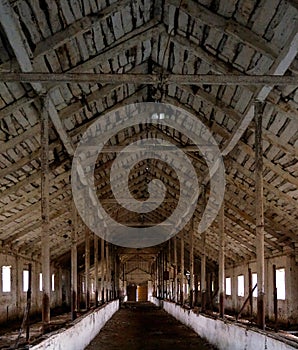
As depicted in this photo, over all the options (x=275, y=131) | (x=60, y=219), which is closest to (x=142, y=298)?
(x=60, y=219)

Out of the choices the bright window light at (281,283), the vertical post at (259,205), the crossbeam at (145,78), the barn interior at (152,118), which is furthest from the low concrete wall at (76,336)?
the bright window light at (281,283)

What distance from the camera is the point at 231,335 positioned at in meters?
9.76

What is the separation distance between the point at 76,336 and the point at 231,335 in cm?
281

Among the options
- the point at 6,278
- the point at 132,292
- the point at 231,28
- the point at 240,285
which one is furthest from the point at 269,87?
the point at 132,292

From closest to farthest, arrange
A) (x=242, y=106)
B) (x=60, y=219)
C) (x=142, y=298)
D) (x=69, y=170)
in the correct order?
(x=242, y=106) < (x=69, y=170) < (x=60, y=219) < (x=142, y=298)

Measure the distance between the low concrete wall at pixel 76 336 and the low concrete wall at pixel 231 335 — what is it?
8.66 ft

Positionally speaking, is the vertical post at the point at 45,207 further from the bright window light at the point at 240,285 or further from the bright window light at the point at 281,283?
the bright window light at the point at 240,285

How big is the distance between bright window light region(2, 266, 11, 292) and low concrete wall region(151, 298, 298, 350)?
18.1 ft

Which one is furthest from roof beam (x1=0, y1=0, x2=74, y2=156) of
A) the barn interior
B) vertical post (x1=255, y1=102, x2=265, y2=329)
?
vertical post (x1=255, y1=102, x2=265, y2=329)

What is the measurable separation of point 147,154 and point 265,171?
4.32 m

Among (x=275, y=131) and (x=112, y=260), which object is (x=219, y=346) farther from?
(x=112, y=260)

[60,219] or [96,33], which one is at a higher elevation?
[96,33]

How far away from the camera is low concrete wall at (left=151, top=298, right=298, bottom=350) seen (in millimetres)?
7279

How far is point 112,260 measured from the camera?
96.5 ft
